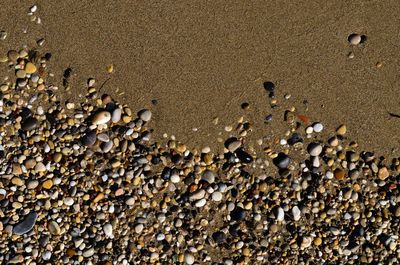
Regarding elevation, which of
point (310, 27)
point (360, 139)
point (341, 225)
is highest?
point (310, 27)

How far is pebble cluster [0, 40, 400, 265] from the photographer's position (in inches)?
219

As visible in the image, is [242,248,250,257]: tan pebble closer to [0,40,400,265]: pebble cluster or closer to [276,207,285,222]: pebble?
[0,40,400,265]: pebble cluster

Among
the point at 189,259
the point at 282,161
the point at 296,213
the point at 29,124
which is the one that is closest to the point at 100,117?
the point at 29,124

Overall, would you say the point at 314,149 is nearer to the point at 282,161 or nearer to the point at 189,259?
the point at 282,161

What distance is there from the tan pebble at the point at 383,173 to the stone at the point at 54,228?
94.7 inches

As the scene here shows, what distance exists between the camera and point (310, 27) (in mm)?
5582

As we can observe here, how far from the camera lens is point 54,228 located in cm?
556

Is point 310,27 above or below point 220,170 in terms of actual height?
above

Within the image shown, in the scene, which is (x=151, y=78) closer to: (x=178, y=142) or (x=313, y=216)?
(x=178, y=142)

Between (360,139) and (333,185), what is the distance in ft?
1.30

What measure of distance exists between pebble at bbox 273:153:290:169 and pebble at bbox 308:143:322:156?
0.18m

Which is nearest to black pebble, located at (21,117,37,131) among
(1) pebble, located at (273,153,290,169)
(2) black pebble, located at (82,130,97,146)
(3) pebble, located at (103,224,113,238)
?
(2) black pebble, located at (82,130,97,146)

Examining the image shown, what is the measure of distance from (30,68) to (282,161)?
78.4 inches

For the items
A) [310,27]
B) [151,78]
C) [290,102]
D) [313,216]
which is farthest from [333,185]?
[151,78]
